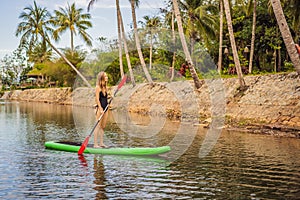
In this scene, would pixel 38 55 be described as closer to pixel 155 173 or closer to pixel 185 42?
pixel 185 42

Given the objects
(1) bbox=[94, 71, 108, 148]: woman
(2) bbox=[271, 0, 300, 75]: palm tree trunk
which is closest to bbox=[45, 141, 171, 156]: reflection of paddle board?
(1) bbox=[94, 71, 108, 148]: woman

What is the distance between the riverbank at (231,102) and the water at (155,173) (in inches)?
120

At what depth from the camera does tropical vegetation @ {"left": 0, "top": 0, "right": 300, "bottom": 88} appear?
25858mm

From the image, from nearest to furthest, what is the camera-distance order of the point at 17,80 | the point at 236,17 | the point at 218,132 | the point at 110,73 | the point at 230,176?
the point at 230,176, the point at 218,132, the point at 236,17, the point at 110,73, the point at 17,80

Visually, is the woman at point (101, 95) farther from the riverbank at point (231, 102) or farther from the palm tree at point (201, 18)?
the palm tree at point (201, 18)

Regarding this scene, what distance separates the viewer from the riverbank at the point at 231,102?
16.6m

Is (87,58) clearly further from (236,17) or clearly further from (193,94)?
(193,94)

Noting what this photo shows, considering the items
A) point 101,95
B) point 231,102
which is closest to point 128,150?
point 101,95

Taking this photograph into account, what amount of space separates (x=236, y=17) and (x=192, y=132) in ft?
55.1

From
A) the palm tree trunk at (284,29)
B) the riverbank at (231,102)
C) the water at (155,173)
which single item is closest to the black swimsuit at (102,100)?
the water at (155,173)

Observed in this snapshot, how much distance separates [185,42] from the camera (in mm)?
22625

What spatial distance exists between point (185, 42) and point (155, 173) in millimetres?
14527

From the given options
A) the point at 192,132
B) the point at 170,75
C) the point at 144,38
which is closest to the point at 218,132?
the point at 192,132

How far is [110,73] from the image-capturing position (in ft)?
131
